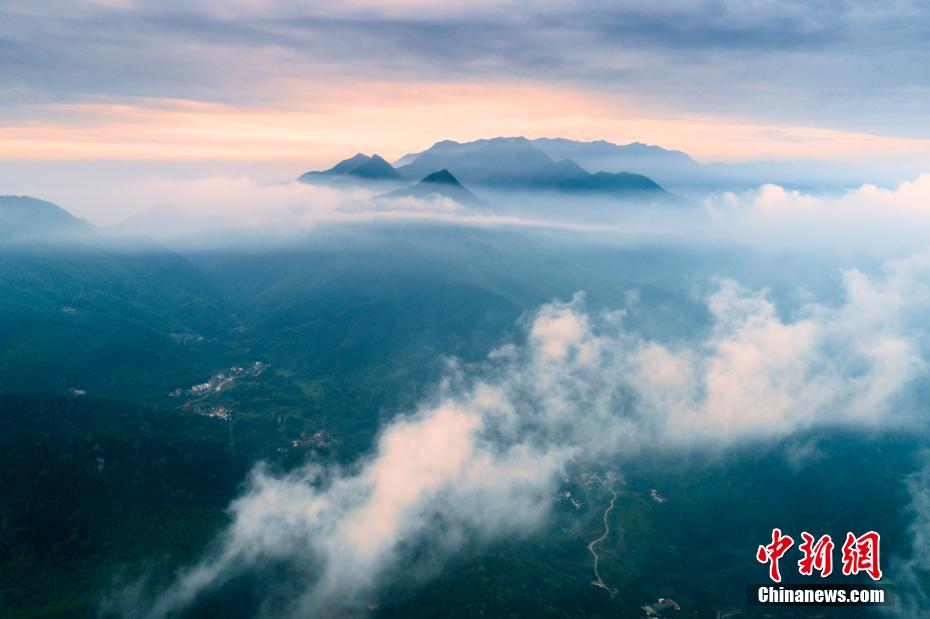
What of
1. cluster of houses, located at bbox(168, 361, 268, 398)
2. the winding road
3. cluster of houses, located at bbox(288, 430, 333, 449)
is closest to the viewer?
the winding road

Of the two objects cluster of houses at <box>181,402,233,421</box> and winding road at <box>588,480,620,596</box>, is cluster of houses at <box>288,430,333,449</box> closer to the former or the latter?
cluster of houses at <box>181,402,233,421</box>

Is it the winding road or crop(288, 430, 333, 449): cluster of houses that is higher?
crop(288, 430, 333, 449): cluster of houses

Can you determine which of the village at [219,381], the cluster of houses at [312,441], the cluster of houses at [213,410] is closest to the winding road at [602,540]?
the cluster of houses at [312,441]

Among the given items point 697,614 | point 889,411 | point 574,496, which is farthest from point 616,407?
point 697,614

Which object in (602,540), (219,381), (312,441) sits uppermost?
(219,381)

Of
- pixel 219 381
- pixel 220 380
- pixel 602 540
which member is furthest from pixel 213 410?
pixel 602 540

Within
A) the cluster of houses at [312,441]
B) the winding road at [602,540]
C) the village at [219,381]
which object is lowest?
the winding road at [602,540]

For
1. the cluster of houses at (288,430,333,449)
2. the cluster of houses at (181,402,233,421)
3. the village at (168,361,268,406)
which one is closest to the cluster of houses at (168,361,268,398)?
the village at (168,361,268,406)

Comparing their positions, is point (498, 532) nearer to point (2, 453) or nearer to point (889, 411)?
point (2, 453)

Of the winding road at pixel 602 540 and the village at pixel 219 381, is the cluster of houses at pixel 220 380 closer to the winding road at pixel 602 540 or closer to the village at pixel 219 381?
the village at pixel 219 381

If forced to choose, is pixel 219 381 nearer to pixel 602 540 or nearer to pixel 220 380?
pixel 220 380

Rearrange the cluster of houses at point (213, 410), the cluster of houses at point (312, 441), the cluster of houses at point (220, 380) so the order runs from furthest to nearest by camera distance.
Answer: the cluster of houses at point (220, 380) < the cluster of houses at point (213, 410) < the cluster of houses at point (312, 441)
